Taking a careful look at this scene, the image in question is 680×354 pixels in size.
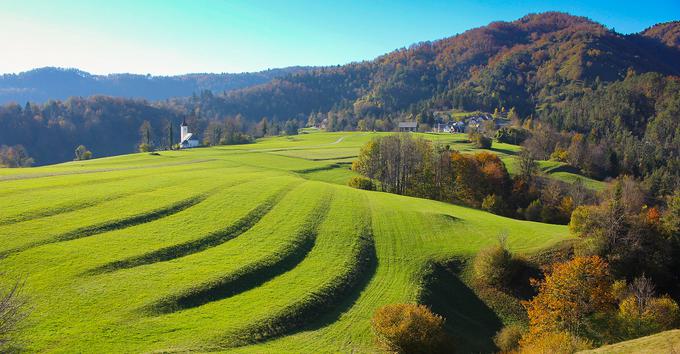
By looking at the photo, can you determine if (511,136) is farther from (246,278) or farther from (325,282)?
(246,278)

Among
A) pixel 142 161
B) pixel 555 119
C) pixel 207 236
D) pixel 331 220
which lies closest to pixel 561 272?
pixel 331 220

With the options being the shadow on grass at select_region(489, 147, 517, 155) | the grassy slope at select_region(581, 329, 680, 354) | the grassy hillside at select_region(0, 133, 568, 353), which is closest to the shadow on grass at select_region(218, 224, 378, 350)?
the grassy hillside at select_region(0, 133, 568, 353)

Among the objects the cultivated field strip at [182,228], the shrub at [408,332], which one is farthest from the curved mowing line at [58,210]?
the shrub at [408,332]

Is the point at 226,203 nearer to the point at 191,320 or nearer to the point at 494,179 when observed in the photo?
the point at 191,320

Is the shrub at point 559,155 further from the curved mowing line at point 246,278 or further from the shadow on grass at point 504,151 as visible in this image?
the curved mowing line at point 246,278

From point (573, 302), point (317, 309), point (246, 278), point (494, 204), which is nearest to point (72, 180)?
point (246, 278)

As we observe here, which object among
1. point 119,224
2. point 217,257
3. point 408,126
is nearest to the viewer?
point 217,257

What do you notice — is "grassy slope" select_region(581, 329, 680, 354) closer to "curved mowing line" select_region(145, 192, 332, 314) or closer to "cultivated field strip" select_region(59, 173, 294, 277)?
"curved mowing line" select_region(145, 192, 332, 314)
